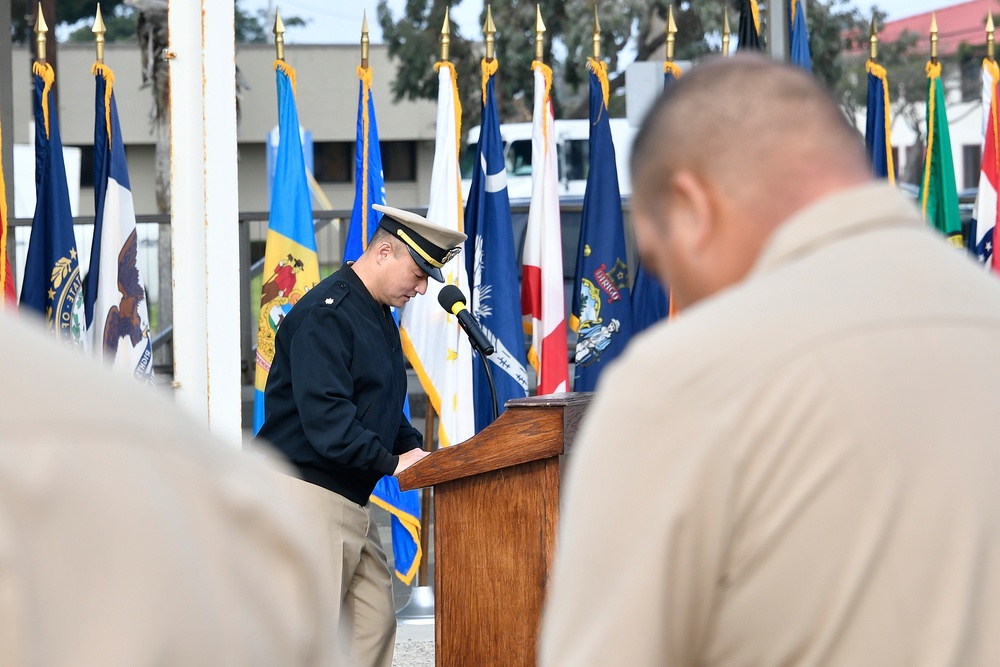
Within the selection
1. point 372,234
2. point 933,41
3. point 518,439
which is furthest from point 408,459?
point 933,41

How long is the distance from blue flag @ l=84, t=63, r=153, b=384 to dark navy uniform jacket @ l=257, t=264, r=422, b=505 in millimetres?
1684

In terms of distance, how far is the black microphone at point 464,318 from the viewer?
417cm

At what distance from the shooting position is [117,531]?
875mm

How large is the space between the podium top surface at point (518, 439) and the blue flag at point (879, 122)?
359 centimetres

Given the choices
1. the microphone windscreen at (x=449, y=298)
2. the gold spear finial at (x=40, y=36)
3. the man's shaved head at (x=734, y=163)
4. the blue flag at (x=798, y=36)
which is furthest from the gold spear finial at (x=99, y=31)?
the man's shaved head at (x=734, y=163)

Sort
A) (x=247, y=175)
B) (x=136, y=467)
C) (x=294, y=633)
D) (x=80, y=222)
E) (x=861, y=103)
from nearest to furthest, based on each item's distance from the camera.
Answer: (x=136, y=467) → (x=294, y=633) → (x=80, y=222) → (x=861, y=103) → (x=247, y=175)

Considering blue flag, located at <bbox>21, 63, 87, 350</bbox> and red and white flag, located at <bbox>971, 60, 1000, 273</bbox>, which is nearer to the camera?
blue flag, located at <bbox>21, 63, 87, 350</bbox>

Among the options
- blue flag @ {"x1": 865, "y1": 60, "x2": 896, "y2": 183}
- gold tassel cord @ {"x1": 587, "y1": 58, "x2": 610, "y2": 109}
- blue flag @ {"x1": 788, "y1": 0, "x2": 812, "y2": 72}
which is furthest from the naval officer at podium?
blue flag @ {"x1": 865, "y1": 60, "x2": 896, "y2": 183}

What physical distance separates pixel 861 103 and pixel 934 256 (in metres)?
24.7

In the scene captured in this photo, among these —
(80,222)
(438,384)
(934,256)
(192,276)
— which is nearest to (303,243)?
(438,384)

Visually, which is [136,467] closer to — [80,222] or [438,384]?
[438,384]

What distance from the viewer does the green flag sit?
659cm

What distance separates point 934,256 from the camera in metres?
1.34

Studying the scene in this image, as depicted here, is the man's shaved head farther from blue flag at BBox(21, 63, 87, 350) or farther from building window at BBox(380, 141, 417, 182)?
building window at BBox(380, 141, 417, 182)
